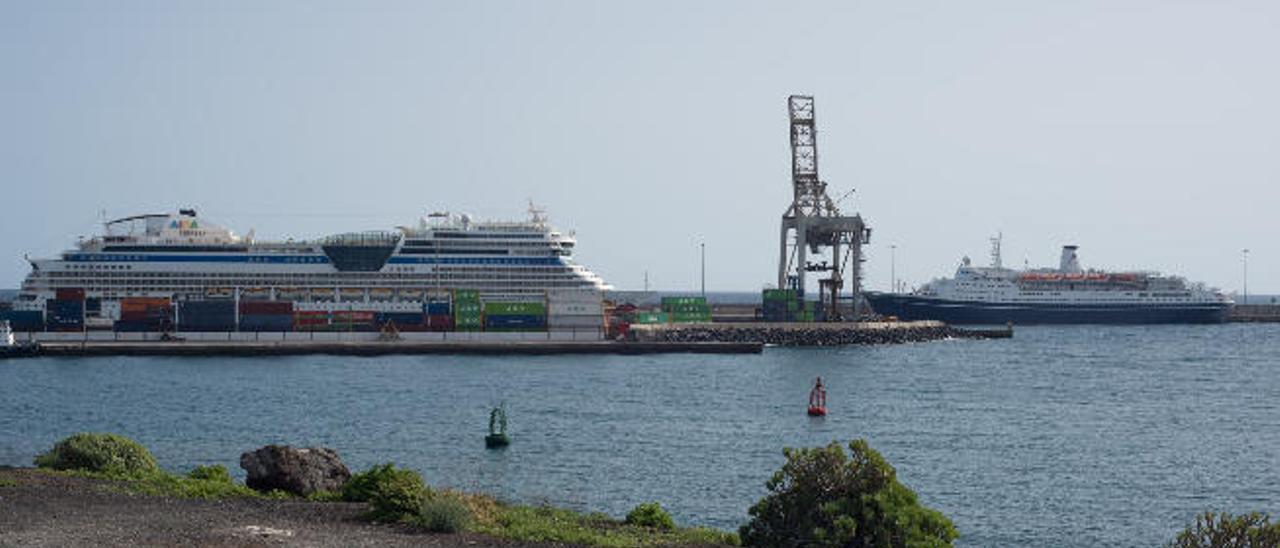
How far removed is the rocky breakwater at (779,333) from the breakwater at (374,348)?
16.6ft

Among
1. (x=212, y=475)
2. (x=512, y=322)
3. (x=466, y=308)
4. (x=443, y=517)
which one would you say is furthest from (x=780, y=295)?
(x=443, y=517)

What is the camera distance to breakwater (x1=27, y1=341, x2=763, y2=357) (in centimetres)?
8156

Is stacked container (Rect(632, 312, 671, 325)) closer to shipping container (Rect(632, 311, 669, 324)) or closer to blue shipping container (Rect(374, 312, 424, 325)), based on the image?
shipping container (Rect(632, 311, 669, 324))

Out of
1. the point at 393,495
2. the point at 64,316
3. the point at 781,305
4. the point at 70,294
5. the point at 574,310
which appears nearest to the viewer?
the point at 393,495

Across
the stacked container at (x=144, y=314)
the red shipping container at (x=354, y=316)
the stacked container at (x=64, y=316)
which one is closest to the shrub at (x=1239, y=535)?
the stacked container at (x=144, y=314)

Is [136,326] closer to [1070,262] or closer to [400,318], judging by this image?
[400,318]

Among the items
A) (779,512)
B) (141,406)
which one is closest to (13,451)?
(141,406)

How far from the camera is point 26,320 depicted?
9369 centimetres

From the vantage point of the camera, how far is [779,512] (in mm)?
18219

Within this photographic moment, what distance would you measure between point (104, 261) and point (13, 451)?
69.0 meters

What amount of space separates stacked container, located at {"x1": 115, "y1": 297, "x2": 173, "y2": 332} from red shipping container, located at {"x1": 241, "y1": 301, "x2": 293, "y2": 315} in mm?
4901

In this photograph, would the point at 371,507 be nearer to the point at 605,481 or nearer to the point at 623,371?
the point at 605,481

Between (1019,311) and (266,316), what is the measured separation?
71504mm

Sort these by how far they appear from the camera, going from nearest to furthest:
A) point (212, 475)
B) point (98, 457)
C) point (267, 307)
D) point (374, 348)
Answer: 1. point (212, 475)
2. point (98, 457)
3. point (374, 348)
4. point (267, 307)
